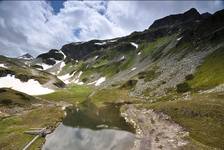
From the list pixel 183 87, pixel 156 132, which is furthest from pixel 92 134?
pixel 183 87

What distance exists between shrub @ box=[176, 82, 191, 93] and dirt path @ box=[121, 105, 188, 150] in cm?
2968

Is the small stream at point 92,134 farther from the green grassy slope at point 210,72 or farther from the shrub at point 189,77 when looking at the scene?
the shrub at point 189,77

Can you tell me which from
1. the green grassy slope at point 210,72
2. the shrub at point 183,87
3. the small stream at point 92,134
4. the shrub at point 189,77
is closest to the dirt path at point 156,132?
the small stream at point 92,134

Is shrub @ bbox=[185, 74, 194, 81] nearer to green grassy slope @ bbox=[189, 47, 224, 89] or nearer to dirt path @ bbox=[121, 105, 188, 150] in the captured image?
green grassy slope @ bbox=[189, 47, 224, 89]

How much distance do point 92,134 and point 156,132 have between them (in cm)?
1422

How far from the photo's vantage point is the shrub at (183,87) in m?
115

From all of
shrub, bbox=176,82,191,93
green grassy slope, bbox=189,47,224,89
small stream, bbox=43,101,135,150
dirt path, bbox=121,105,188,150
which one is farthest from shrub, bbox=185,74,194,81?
dirt path, bbox=121,105,188,150

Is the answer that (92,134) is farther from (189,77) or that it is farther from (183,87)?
(189,77)

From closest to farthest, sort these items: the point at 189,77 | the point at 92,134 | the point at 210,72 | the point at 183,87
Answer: the point at 92,134, the point at 183,87, the point at 210,72, the point at 189,77

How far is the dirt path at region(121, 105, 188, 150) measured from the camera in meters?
55.0

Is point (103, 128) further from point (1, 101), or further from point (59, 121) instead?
point (1, 101)

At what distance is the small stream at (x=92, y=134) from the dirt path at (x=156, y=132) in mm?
1910

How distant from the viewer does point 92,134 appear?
70688mm

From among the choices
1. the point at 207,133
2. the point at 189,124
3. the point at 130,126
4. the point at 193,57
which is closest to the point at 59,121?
the point at 130,126
